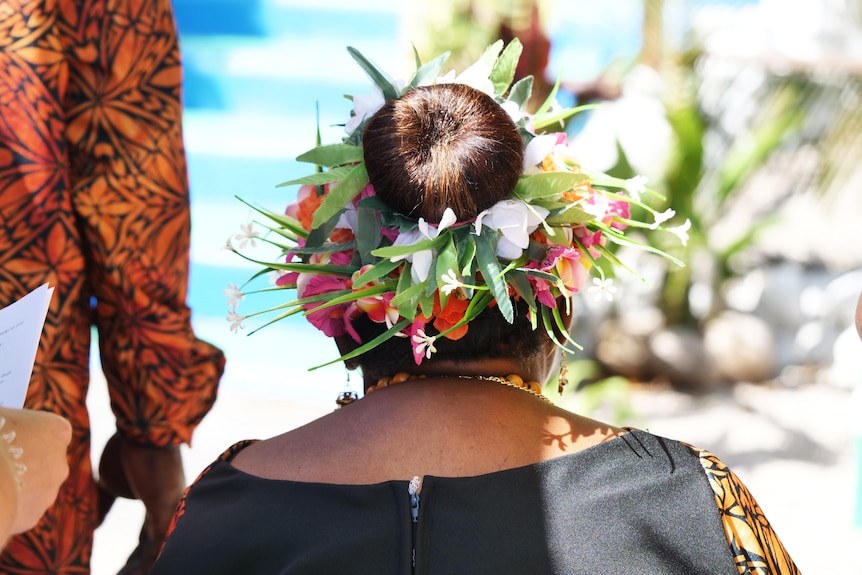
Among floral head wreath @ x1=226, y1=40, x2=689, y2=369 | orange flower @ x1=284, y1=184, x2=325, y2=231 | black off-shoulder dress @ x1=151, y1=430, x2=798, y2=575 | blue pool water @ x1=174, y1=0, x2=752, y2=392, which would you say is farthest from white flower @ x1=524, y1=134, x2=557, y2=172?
blue pool water @ x1=174, y1=0, x2=752, y2=392

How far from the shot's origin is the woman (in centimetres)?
145

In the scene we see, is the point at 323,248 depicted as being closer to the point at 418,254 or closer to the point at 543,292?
the point at 418,254

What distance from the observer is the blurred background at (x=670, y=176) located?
18.7 feet

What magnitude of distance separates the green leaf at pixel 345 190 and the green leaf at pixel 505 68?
1.11 feet

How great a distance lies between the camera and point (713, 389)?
246 inches

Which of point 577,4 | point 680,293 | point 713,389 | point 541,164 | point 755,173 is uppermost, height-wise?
point 541,164

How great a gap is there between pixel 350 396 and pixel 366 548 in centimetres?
42

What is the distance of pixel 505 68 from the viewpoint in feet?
5.93

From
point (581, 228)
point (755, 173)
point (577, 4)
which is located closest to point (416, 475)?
point (581, 228)

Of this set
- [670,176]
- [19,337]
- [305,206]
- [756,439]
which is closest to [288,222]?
[305,206]

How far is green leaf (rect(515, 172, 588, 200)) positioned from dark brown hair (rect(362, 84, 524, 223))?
24 millimetres

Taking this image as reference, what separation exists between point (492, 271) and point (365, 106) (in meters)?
0.40

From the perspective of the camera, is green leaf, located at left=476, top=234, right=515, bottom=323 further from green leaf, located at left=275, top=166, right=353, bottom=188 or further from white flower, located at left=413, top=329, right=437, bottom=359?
green leaf, located at left=275, top=166, right=353, bottom=188

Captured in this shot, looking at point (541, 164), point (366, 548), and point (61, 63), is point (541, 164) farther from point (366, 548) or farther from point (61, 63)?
point (61, 63)
